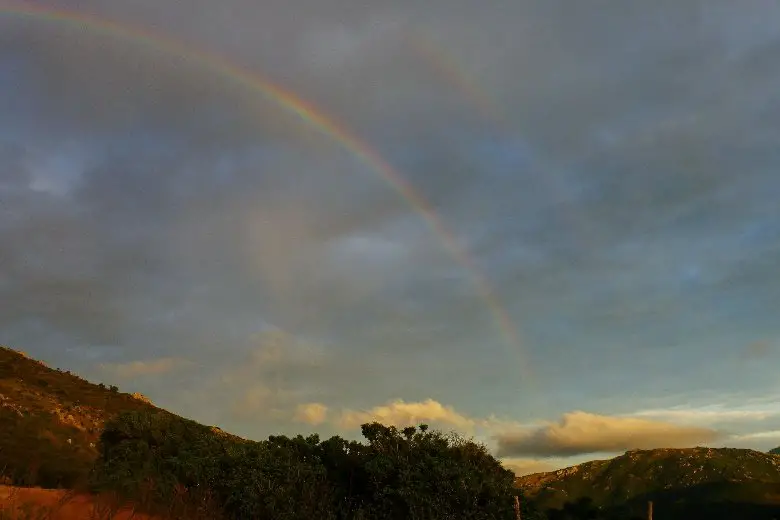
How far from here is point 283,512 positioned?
27516 mm

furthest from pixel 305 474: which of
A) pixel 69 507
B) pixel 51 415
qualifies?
pixel 51 415

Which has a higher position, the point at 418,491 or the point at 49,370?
the point at 49,370

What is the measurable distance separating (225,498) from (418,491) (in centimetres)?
812

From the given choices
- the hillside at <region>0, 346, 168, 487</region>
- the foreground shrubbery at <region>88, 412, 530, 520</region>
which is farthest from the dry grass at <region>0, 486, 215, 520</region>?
the hillside at <region>0, 346, 168, 487</region>

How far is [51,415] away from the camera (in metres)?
68.6

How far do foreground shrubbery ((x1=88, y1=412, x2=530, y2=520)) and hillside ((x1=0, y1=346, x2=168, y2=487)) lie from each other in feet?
20.3

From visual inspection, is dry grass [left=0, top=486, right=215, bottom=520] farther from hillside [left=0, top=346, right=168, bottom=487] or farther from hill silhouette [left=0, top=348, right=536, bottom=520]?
hillside [left=0, top=346, right=168, bottom=487]

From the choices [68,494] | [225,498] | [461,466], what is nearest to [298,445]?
[225,498]

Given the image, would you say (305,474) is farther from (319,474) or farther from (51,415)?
(51,415)

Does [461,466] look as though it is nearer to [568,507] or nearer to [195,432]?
[568,507]

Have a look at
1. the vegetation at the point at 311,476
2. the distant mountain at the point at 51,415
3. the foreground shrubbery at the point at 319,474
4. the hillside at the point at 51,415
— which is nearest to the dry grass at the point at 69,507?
the vegetation at the point at 311,476

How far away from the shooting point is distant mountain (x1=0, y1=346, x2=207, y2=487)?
166ft

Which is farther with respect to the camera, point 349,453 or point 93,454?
point 93,454

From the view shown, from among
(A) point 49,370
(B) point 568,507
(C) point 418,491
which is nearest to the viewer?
(C) point 418,491
